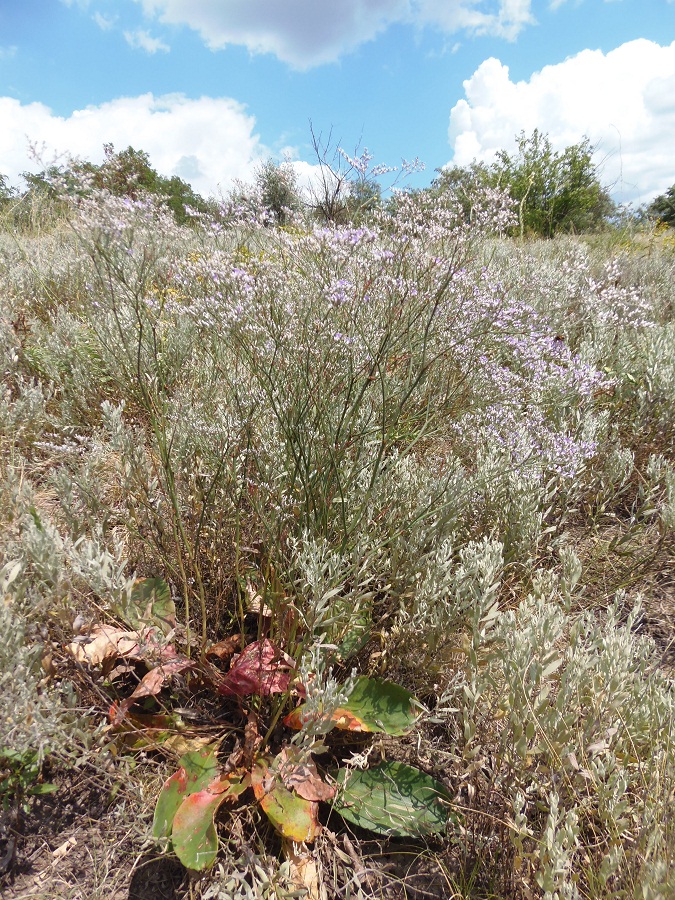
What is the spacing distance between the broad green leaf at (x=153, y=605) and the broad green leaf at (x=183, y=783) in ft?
1.49

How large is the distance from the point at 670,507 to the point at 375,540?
156 cm

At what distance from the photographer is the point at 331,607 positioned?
1716 mm

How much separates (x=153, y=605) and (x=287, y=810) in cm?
88

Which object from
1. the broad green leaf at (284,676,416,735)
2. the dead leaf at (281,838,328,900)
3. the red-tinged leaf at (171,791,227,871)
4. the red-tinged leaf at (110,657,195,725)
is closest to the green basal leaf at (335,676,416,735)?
the broad green leaf at (284,676,416,735)

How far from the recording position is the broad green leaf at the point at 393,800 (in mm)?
1504

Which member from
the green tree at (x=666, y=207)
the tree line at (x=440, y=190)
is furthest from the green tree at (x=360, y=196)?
the green tree at (x=666, y=207)

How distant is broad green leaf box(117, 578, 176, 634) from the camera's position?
1833 millimetres

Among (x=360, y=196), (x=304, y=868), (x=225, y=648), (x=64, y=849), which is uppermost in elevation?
(x=360, y=196)

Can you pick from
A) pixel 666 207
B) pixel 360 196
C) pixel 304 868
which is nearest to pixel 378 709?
pixel 304 868

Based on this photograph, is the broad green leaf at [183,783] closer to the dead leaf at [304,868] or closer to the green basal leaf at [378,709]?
the dead leaf at [304,868]

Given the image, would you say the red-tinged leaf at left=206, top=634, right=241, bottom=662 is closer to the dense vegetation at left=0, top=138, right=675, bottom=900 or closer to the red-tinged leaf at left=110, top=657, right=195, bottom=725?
the dense vegetation at left=0, top=138, right=675, bottom=900

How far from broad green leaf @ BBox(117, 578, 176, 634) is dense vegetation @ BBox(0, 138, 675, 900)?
14 mm

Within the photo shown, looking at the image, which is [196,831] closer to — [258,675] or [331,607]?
[258,675]

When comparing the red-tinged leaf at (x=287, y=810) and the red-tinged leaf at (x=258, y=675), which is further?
the red-tinged leaf at (x=258, y=675)
